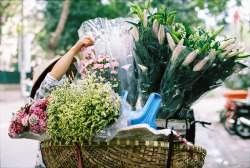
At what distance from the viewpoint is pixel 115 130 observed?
144 cm

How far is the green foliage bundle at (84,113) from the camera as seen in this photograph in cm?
143

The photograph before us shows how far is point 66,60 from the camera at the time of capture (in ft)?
6.50

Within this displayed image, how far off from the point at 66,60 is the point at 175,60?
778 mm

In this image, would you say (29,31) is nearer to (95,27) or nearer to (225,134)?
(225,134)

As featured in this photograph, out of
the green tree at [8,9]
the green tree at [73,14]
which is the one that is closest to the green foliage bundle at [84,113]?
the green tree at [8,9]

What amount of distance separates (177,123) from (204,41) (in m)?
0.64

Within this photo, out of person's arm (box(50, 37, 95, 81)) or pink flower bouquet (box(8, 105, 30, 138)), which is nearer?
pink flower bouquet (box(8, 105, 30, 138))

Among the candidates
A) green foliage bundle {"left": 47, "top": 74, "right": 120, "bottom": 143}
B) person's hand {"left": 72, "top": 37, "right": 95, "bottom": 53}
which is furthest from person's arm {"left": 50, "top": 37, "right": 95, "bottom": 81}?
green foliage bundle {"left": 47, "top": 74, "right": 120, "bottom": 143}

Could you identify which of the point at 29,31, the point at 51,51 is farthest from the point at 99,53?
the point at 29,31

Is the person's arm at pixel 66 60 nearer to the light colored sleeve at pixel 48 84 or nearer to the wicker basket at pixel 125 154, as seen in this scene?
the light colored sleeve at pixel 48 84

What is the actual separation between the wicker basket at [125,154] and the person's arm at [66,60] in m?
0.60

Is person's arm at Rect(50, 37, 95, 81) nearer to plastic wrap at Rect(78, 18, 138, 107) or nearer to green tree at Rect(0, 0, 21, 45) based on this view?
plastic wrap at Rect(78, 18, 138, 107)

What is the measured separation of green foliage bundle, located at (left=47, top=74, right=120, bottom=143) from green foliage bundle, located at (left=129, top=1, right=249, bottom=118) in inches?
21.1

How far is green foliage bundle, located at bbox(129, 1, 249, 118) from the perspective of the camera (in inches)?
71.5
